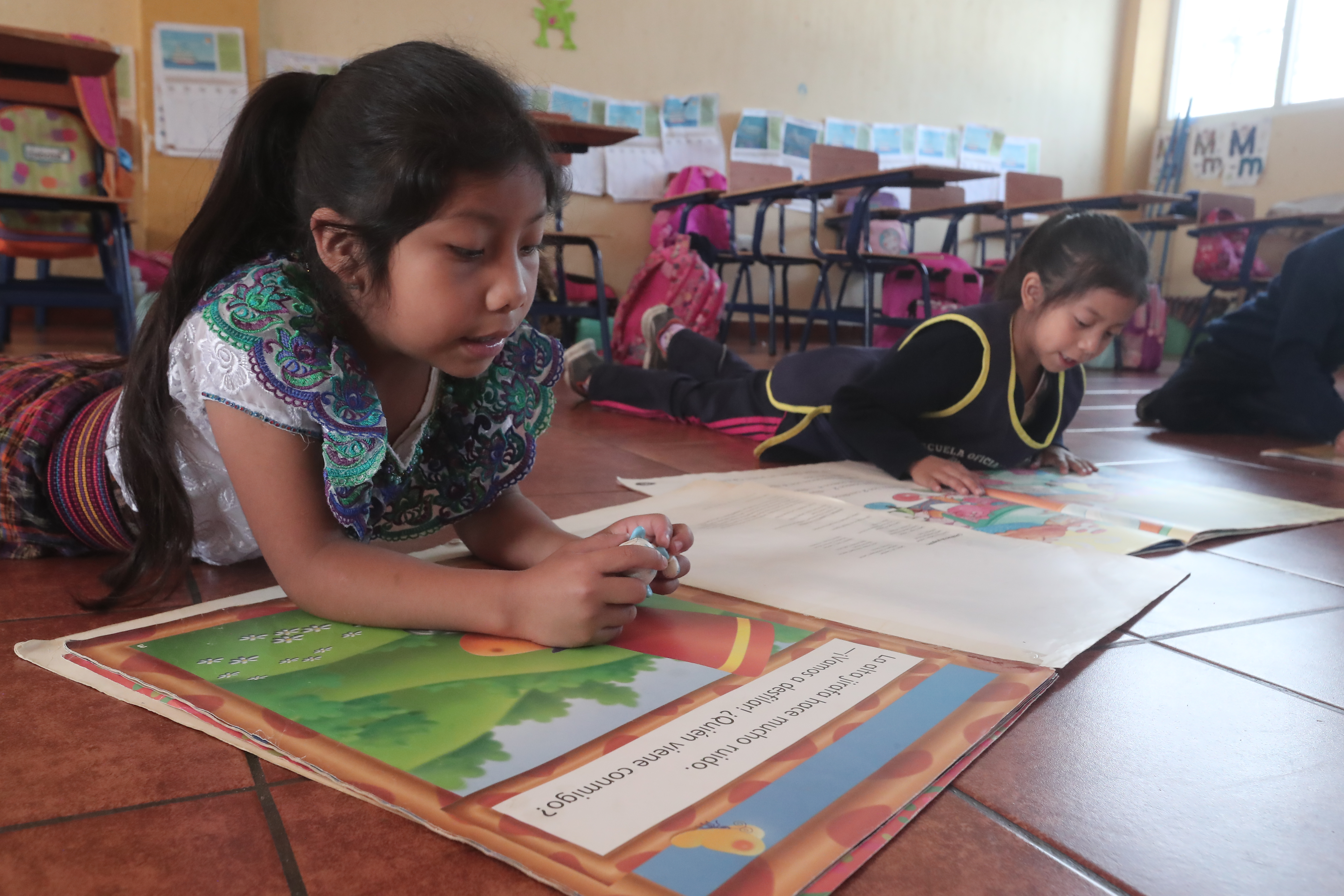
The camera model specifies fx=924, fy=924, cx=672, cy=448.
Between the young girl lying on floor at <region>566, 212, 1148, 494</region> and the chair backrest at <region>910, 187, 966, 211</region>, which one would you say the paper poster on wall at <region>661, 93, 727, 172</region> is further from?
the young girl lying on floor at <region>566, 212, 1148, 494</region>

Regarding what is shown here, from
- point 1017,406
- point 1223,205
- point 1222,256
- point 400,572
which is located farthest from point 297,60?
point 1223,205

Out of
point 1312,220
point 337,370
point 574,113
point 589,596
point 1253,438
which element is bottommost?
point 1253,438

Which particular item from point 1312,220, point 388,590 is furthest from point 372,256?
point 1312,220

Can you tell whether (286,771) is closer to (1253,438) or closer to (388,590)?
(388,590)

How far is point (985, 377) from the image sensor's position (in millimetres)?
1481

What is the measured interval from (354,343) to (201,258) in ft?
0.48

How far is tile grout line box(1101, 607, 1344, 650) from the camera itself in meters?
0.75

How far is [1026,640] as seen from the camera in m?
0.71

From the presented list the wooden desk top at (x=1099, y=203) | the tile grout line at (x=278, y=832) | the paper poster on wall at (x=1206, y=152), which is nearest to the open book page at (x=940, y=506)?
the tile grout line at (x=278, y=832)

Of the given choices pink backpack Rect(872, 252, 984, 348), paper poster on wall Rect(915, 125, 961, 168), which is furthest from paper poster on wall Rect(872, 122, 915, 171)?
pink backpack Rect(872, 252, 984, 348)

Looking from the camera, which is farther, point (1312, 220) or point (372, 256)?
point (1312, 220)

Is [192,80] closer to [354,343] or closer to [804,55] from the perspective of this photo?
[804,55]

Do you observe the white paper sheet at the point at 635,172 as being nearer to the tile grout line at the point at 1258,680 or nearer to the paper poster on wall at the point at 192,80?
the paper poster on wall at the point at 192,80

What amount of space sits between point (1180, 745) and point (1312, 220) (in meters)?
Result: 4.79
